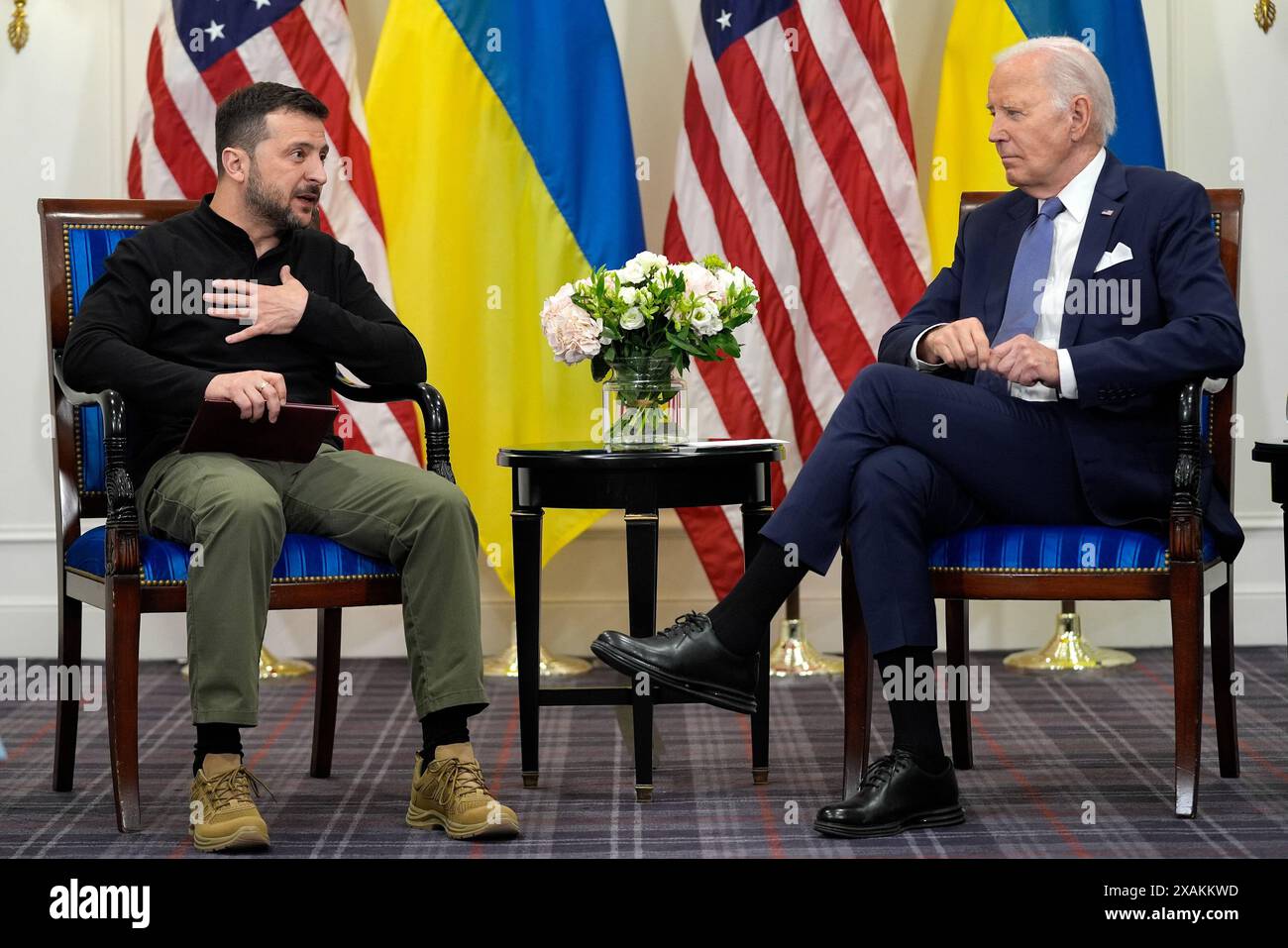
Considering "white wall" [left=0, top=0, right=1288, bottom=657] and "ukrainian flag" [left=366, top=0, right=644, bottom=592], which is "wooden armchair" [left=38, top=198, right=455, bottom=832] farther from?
"white wall" [left=0, top=0, right=1288, bottom=657]

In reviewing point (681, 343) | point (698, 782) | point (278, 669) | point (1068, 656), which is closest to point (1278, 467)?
point (681, 343)

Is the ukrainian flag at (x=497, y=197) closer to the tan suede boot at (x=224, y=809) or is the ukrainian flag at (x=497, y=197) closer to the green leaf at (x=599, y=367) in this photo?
the green leaf at (x=599, y=367)

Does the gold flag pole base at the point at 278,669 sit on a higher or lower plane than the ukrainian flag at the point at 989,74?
lower

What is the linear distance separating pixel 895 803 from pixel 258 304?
59.4 inches

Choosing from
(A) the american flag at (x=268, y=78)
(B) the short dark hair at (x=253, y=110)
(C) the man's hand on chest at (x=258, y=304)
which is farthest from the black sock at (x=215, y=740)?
(A) the american flag at (x=268, y=78)

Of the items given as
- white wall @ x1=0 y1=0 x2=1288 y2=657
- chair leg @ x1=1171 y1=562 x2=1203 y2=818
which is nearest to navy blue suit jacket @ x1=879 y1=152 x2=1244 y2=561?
chair leg @ x1=1171 y1=562 x2=1203 y2=818

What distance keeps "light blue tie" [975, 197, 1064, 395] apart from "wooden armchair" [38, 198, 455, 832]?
111 centimetres

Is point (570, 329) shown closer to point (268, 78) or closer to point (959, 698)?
point (959, 698)

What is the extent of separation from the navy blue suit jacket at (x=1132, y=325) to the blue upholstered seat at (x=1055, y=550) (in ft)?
0.17

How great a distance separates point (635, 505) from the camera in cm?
285

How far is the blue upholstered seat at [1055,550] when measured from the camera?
265cm

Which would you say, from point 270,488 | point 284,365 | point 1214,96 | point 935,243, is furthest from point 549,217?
point 1214,96
